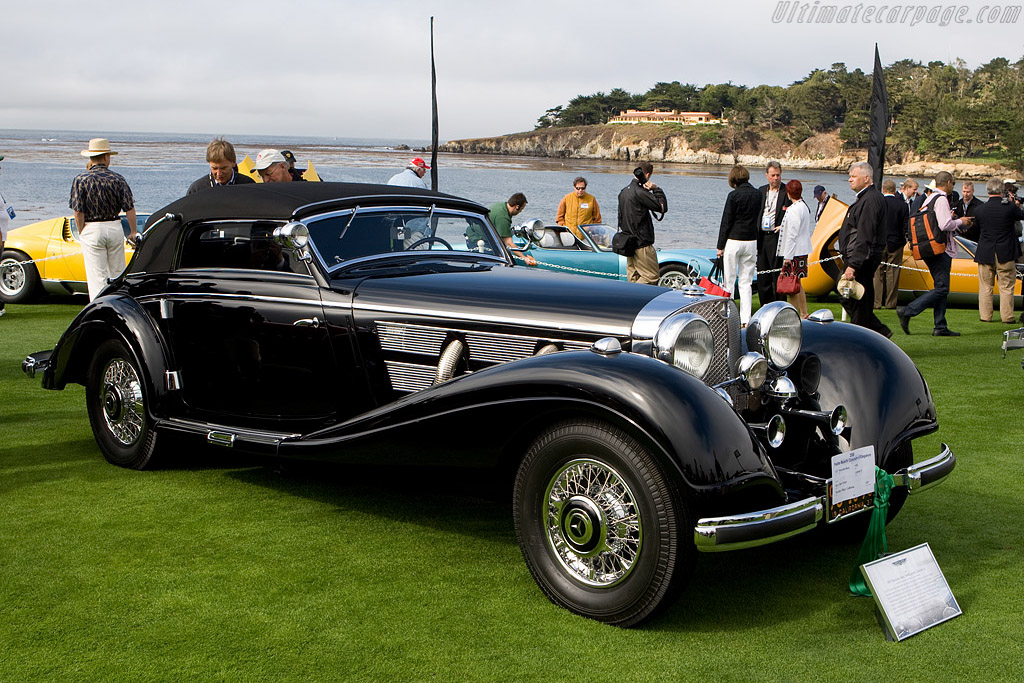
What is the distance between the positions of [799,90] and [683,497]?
137 metres

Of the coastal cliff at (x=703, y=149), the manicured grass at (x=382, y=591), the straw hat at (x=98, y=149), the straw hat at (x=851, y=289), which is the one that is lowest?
the manicured grass at (x=382, y=591)

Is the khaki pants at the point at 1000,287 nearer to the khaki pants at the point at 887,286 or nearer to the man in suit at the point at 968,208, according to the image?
the khaki pants at the point at 887,286

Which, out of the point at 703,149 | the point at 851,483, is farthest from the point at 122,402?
the point at 703,149

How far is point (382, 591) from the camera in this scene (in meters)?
3.99

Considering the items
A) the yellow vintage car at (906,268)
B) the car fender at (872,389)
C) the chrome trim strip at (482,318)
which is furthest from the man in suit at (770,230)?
the chrome trim strip at (482,318)

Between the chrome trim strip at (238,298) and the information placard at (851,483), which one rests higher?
the chrome trim strip at (238,298)

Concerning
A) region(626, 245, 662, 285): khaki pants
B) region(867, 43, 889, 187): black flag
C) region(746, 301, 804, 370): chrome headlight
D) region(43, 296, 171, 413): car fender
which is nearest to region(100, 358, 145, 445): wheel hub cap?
region(43, 296, 171, 413): car fender

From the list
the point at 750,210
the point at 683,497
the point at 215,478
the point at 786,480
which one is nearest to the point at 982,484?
the point at 786,480

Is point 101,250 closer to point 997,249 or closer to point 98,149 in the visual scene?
point 98,149

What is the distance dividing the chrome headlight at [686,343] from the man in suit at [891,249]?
8.76 metres

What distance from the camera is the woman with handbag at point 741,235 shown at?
36.2ft

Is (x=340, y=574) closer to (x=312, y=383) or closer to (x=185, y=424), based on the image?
(x=312, y=383)

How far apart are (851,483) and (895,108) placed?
412ft

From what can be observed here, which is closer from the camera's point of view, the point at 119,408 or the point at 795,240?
the point at 119,408
